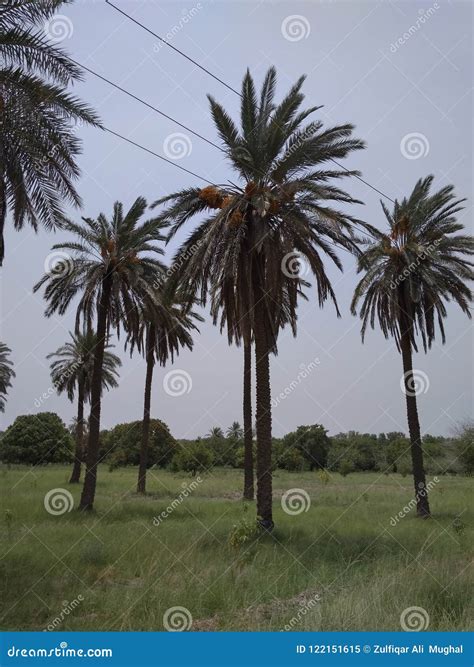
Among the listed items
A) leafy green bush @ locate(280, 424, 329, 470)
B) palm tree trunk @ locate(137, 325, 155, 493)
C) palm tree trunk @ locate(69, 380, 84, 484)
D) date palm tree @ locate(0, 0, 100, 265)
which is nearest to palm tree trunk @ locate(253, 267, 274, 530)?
date palm tree @ locate(0, 0, 100, 265)

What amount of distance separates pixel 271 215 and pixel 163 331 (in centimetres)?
1491

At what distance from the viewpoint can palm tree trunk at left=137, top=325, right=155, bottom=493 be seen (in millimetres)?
28422

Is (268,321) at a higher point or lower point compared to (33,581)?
higher

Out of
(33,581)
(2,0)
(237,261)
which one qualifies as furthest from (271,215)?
(33,581)

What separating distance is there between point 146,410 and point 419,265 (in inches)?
637

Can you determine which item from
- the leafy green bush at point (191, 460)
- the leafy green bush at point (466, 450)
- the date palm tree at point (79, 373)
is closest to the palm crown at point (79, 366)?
the date palm tree at point (79, 373)

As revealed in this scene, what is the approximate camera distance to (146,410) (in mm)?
29016

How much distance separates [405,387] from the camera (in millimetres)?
21312

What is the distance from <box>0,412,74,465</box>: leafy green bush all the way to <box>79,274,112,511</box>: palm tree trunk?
3671 centimetres

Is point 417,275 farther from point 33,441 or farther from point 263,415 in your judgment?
point 33,441

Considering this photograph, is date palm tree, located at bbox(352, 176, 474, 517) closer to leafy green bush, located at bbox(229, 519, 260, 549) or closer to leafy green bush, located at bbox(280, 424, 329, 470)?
leafy green bush, located at bbox(229, 519, 260, 549)

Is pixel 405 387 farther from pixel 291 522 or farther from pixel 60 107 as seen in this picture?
pixel 60 107

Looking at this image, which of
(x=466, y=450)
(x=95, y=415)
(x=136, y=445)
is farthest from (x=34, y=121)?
(x=136, y=445)

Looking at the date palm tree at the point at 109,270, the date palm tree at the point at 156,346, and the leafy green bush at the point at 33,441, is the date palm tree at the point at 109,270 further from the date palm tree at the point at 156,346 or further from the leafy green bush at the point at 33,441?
the leafy green bush at the point at 33,441
